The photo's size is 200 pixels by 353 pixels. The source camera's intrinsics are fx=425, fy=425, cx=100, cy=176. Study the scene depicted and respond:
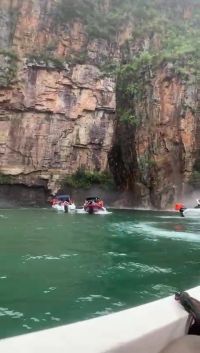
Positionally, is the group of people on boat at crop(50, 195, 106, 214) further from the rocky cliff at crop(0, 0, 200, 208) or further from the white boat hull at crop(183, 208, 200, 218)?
the white boat hull at crop(183, 208, 200, 218)

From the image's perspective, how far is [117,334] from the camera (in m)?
2.61

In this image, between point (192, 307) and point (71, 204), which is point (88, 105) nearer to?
point (71, 204)

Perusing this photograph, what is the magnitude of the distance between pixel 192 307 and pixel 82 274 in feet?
22.7


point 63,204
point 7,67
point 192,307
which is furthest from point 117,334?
point 7,67

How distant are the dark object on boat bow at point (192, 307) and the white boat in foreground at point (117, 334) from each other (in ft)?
0.16

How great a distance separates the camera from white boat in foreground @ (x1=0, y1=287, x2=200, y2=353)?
232cm

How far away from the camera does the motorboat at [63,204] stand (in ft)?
117

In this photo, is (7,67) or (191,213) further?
(7,67)

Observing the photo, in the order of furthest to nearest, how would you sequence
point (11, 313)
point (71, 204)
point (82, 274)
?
1. point (71, 204)
2. point (82, 274)
3. point (11, 313)

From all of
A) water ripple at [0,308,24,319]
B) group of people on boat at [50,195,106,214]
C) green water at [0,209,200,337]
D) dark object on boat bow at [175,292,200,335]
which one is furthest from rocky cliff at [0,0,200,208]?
dark object on boat bow at [175,292,200,335]

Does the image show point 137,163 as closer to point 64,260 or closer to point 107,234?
point 107,234

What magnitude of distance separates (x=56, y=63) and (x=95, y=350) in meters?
42.0

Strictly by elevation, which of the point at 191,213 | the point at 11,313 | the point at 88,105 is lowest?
the point at 191,213

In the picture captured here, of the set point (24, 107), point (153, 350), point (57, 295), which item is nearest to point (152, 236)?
point (57, 295)
